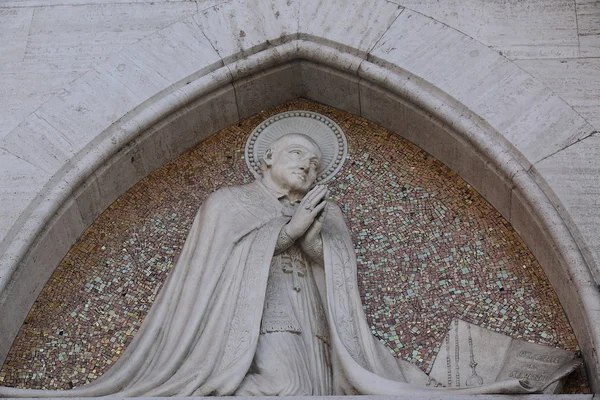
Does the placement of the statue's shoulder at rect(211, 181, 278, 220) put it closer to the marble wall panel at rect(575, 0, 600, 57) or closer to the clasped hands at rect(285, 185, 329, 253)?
the clasped hands at rect(285, 185, 329, 253)

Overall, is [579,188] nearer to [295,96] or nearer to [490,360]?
[490,360]

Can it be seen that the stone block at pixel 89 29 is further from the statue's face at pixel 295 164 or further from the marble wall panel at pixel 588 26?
the marble wall panel at pixel 588 26

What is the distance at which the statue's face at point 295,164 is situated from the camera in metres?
6.76

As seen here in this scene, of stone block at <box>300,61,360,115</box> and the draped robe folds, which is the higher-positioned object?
stone block at <box>300,61,360,115</box>

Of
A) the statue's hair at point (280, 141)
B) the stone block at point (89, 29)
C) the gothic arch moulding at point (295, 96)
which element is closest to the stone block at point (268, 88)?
the gothic arch moulding at point (295, 96)

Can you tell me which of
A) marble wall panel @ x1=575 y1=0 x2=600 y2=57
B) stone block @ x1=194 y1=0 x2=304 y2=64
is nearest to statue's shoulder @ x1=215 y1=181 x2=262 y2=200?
stone block @ x1=194 y1=0 x2=304 y2=64

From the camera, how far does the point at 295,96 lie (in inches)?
289

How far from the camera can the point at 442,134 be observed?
6.86 meters

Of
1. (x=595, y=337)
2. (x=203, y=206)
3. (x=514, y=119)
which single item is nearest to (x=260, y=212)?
(x=203, y=206)

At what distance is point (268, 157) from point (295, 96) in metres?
0.53

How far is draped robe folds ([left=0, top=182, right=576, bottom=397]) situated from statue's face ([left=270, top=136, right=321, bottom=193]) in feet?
0.42

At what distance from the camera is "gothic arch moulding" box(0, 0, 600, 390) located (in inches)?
250

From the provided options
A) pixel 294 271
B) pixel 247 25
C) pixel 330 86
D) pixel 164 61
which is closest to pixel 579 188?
pixel 294 271

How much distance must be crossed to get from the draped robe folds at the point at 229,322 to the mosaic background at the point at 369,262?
182 mm
